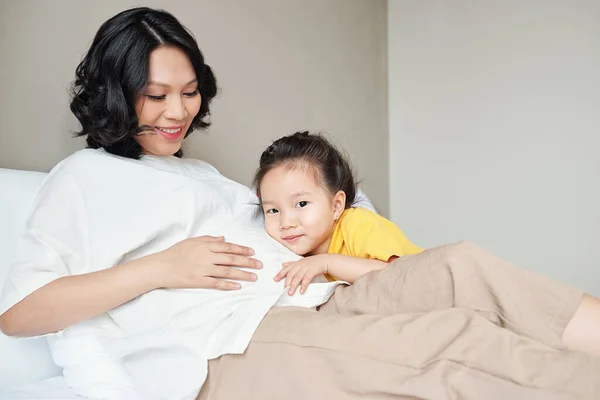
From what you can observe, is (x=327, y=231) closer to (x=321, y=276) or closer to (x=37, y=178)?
(x=321, y=276)

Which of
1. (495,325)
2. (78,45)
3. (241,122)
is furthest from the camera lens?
(241,122)

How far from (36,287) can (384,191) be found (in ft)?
7.45

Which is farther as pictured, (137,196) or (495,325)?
(137,196)

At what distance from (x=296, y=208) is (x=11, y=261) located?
22.9 inches

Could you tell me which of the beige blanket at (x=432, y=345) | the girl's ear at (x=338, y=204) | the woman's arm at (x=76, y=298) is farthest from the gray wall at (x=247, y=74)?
the beige blanket at (x=432, y=345)

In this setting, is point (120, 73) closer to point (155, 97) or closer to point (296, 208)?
point (155, 97)

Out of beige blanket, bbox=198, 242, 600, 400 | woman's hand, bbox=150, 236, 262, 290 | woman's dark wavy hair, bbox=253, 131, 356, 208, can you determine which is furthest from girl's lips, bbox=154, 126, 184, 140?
beige blanket, bbox=198, 242, 600, 400

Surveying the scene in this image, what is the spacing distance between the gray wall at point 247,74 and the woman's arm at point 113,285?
455 millimetres

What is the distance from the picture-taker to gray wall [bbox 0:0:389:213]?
1.39 meters

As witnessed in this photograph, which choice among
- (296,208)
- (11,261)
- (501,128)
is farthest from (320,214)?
(501,128)

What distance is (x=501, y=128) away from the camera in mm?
2814

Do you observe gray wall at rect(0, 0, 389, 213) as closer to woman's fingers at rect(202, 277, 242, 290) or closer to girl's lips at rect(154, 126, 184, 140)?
girl's lips at rect(154, 126, 184, 140)

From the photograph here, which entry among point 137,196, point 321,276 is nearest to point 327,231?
point 321,276

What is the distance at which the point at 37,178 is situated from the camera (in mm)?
1264
